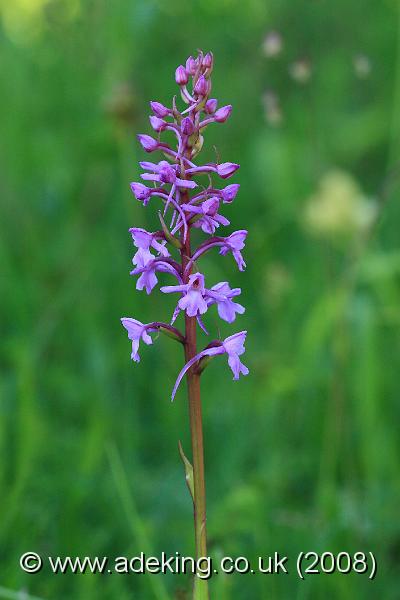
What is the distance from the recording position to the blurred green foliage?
124 inches

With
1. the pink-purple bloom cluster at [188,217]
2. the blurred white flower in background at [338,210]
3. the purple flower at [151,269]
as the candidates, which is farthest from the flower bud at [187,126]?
the blurred white flower in background at [338,210]

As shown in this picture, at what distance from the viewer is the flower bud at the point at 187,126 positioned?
1812mm

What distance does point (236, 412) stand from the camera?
3.97 meters

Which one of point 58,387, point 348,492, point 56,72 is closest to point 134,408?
point 58,387

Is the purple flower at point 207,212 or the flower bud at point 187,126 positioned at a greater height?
the flower bud at point 187,126

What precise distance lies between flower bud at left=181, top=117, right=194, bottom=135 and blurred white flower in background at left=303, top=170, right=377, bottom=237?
2.44 metres

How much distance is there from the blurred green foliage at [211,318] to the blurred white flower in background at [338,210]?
0.04 feet

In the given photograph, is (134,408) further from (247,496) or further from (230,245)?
(230,245)

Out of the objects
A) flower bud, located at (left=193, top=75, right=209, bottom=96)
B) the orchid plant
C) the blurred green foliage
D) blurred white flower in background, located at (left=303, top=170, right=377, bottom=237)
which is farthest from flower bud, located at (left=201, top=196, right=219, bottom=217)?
blurred white flower in background, located at (left=303, top=170, right=377, bottom=237)

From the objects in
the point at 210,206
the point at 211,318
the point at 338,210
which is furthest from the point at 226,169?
the point at 211,318

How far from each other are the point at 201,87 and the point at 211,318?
2.87 meters

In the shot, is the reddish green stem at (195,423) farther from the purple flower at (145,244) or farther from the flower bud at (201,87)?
the flower bud at (201,87)

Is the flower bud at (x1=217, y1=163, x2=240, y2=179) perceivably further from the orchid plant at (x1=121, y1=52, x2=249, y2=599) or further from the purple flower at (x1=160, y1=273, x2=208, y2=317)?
the purple flower at (x1=160, y1=273, x2=208, y2=317)

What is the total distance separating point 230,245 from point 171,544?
5.49 feet
